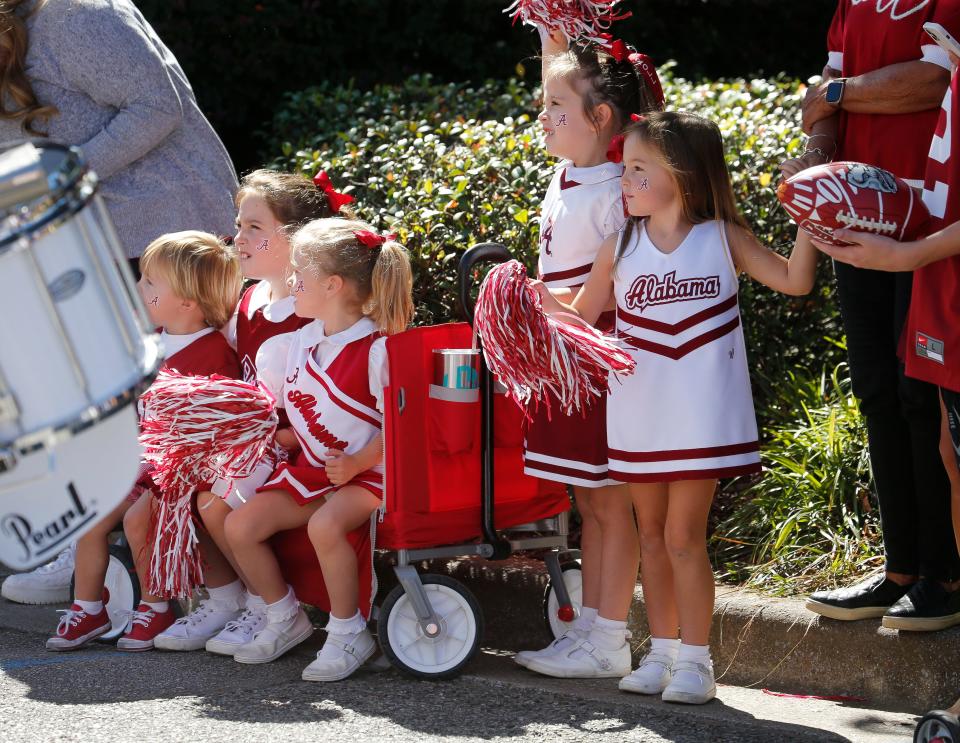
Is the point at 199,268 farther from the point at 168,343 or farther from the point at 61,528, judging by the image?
the point at 61,528

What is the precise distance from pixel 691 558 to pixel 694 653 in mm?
248

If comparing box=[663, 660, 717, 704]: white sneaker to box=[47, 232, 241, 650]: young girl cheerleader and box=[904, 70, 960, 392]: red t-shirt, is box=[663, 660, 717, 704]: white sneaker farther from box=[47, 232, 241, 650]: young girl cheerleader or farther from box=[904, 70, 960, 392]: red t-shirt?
box=[47, 232, 241, 650]: young girl cheerleader

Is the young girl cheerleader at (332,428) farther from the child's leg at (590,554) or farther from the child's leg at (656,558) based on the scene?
the child's leg at (656,558)

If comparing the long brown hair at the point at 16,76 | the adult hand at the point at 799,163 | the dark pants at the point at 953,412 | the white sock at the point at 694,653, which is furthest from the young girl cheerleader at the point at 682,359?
the long brown hair at the point at 16,76

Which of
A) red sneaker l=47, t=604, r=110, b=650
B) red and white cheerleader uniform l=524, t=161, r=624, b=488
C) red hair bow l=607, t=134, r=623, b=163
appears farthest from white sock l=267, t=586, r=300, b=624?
red hair bow l=607, t=134, r=623, b=163

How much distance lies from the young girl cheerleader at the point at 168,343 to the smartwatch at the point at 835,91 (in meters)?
2.03

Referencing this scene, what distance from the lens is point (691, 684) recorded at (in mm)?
3650

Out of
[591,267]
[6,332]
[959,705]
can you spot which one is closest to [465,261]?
[591,267]

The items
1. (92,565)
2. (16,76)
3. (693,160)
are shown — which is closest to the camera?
(693,160)

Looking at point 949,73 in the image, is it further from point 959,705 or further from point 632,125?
point 959,705

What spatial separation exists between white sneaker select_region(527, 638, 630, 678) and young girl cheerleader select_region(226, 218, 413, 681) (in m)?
0.52

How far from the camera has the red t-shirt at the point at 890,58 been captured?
3.59m

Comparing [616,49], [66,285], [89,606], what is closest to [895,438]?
[616,49]

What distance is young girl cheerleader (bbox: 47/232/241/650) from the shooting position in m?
4.54
